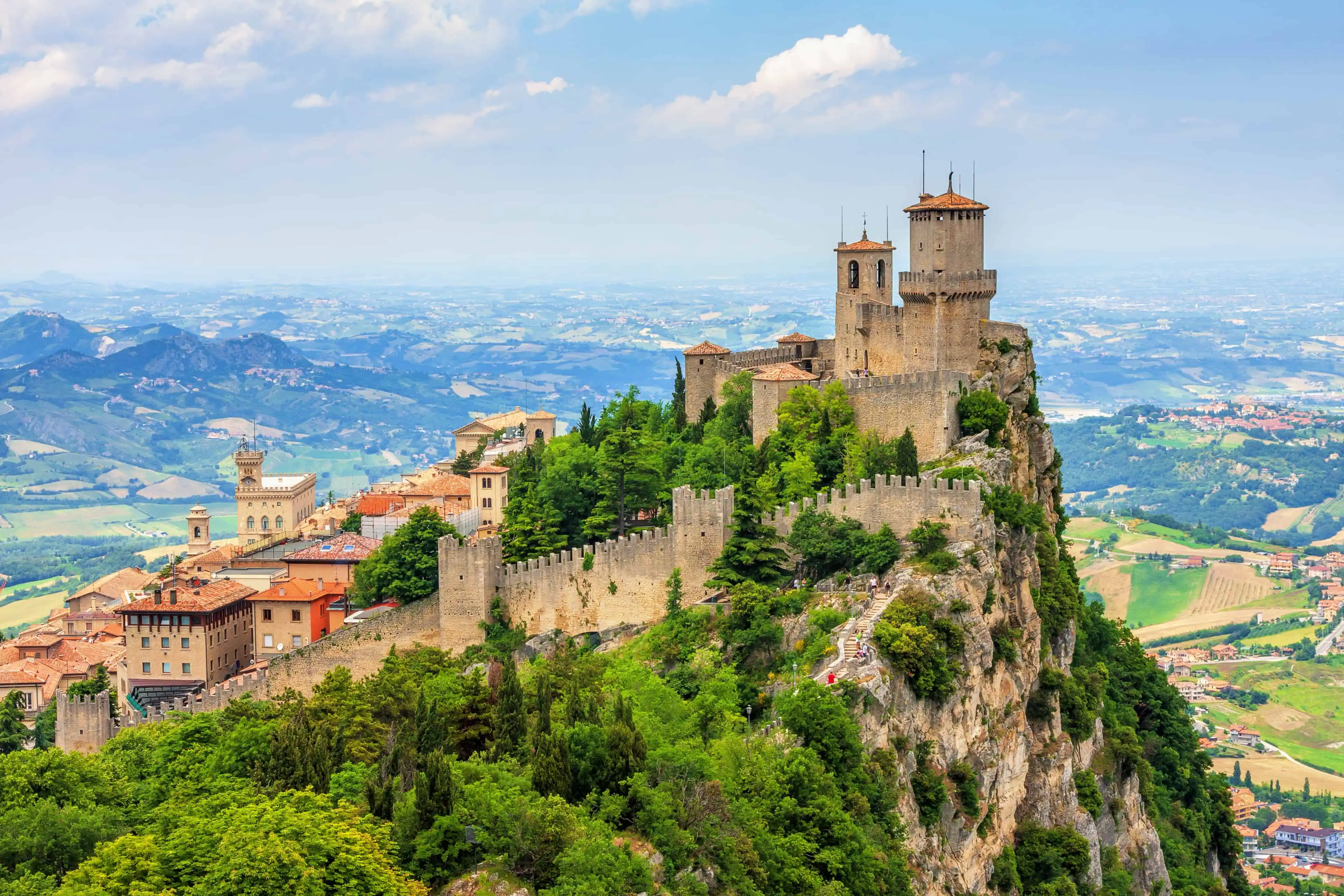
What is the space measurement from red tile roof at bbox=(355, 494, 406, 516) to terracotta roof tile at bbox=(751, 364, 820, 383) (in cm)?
2402

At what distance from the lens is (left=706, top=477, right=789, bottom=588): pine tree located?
53156 mm

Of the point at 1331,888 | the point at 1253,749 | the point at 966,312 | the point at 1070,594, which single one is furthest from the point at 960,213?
the point at 1253,749

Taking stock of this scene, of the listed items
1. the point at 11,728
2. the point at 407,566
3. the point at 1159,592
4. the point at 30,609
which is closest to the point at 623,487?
the point at 407,566

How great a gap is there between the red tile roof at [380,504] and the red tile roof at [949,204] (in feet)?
107

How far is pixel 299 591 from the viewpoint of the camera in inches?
2549

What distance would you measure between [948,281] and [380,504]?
115 ft

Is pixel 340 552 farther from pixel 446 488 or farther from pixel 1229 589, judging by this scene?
pixel 1229 589

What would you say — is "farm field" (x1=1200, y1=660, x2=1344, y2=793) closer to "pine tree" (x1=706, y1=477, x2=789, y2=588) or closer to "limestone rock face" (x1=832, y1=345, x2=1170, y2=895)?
"limestone rock face" (x1=832, y1=345, x2=1170, y2=895)

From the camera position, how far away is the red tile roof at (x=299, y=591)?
2527 inches

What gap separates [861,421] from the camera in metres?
61.4

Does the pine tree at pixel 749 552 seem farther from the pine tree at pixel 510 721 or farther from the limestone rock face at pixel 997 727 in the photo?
the pine tree at pixel 510 721

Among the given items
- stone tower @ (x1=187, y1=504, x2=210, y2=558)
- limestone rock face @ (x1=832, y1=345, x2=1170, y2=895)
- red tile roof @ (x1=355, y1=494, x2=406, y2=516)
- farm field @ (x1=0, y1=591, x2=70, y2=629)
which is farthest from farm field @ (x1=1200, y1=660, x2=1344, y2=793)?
farm field @ (x1=0, y1=591, x2=70, y2=629)

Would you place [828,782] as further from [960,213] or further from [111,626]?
[111,626]

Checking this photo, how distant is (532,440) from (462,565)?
37257mm
